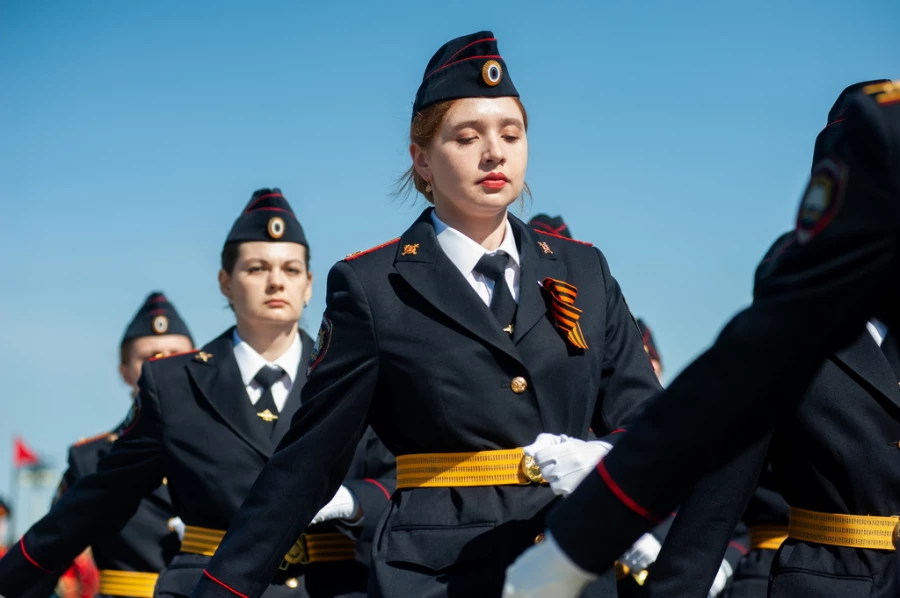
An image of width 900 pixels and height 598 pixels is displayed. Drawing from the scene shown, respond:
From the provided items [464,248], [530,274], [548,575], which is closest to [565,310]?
[530,274]

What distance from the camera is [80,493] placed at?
6.66m

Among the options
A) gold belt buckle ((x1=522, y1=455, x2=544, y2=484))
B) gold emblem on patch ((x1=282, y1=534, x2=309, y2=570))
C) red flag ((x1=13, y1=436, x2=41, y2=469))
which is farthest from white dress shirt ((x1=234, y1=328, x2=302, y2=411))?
red flag ((x1=13, y1=436, x2=41, y2=469))

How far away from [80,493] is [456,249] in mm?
2900

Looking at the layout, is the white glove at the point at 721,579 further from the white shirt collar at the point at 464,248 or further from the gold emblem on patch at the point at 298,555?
the white shirt collar at the point at 464,248

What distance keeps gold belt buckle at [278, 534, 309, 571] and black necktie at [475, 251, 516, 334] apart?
6.70 feet

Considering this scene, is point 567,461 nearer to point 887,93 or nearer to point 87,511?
point 887,93

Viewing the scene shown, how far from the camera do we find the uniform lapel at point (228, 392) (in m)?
6.52

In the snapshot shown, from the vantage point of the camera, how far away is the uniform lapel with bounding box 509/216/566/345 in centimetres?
450

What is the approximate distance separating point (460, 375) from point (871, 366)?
1538 mm

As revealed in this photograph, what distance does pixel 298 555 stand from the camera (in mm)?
6160

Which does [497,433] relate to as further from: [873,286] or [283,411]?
[283,411]

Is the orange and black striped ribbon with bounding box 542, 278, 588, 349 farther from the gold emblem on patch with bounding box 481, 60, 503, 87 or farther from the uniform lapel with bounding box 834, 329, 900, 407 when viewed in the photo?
the uniform lapel with bounding box 834, 329, 900, 407

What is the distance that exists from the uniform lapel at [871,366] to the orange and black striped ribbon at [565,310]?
0.96m

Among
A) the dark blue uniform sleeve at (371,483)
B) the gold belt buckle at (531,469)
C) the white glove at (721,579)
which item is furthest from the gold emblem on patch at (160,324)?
the gold belt buckle at (531,469)
